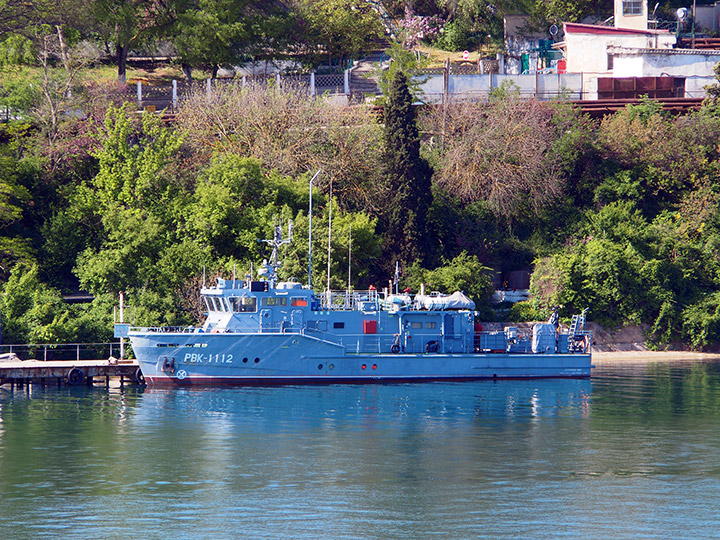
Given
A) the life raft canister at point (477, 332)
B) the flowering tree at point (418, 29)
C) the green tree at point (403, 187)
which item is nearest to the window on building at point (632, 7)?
the flowering tree at point (418, 29)

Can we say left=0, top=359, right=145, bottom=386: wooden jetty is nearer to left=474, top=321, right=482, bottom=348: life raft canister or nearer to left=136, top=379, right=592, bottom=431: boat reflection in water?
left=136, top=379, right=592, bottom=431: boat reflection in water

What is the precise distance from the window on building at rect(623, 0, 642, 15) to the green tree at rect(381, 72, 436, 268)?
29.5 m

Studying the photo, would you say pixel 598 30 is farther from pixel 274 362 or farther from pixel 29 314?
pixel 29 314

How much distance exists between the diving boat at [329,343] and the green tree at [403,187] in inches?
413

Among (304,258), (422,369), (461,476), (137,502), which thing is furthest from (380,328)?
(137,502)

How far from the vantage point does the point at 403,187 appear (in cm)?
6756

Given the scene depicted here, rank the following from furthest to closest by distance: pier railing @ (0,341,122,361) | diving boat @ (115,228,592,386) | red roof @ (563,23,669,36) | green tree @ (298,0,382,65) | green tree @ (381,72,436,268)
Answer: green tree @ (298,0,382,65) < red roof @ (563,23,669,36) < green tree @ (381,72,436,268) < pier railing @ (0,341,122,361) < diving boat @ (115,228,592,386)

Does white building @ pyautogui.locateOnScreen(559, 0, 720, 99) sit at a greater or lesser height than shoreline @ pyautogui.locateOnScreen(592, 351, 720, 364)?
greater

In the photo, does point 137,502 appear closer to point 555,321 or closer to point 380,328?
point 380,328

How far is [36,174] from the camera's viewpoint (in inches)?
2729

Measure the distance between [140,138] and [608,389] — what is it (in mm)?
35281

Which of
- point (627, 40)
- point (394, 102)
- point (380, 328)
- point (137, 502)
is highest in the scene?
point (627, 40)

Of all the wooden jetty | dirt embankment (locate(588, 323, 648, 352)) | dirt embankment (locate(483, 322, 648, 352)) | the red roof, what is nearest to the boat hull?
the wooden jetty

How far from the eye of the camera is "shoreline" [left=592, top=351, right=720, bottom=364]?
219 feet
